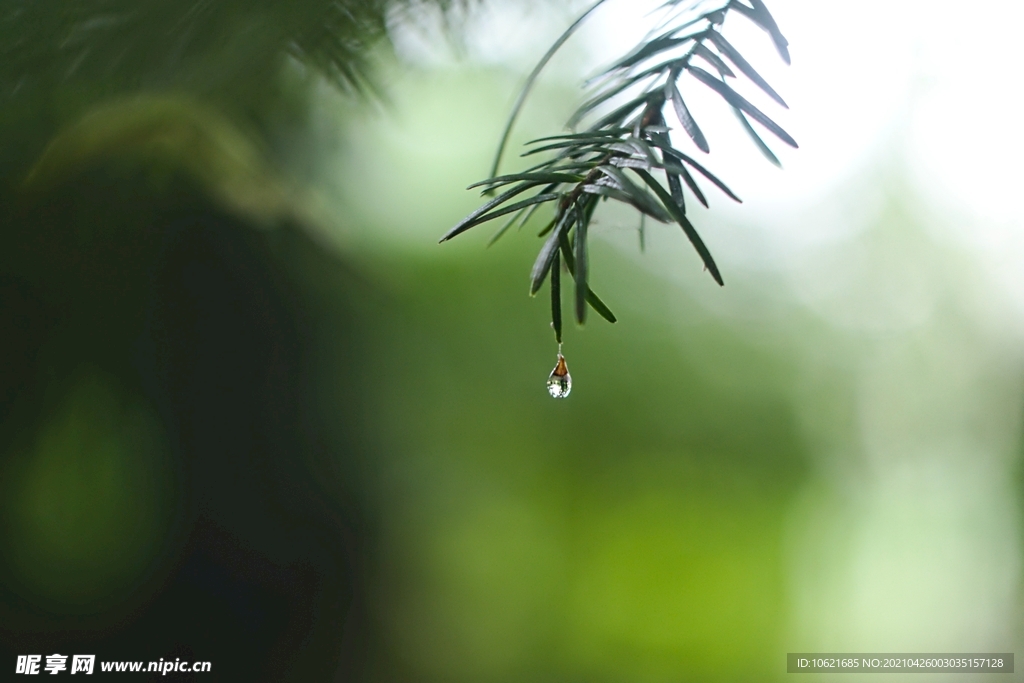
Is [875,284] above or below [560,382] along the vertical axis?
above

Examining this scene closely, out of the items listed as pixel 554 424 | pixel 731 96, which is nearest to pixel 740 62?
pixel 731 96

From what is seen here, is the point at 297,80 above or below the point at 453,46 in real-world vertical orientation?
above

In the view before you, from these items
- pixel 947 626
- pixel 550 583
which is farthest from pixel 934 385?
pixel 550 583

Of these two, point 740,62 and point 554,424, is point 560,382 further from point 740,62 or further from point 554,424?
point 554,424

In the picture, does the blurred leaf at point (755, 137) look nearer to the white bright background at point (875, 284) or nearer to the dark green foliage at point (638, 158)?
the dark green foliage at point (638, 158)

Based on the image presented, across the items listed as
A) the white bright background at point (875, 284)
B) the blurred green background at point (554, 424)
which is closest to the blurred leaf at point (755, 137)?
the blurred green background at point (554, 424)

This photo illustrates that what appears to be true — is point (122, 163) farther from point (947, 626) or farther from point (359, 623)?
point (947, 626)

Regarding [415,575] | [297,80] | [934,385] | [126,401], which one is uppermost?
[297,80]

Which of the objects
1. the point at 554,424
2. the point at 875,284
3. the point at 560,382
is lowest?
the point at 560,382
